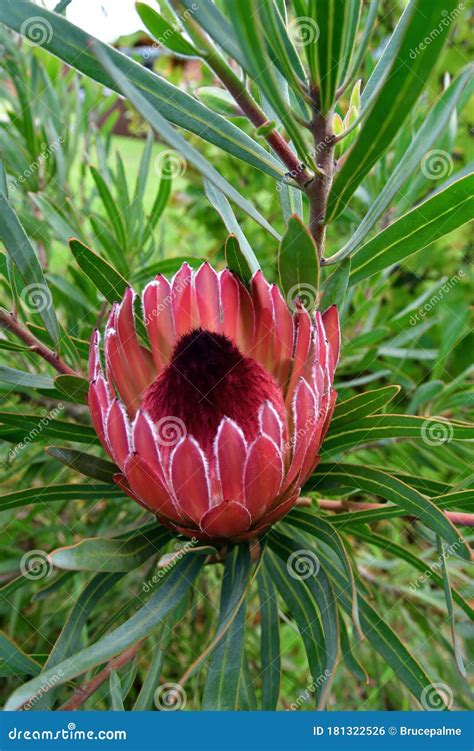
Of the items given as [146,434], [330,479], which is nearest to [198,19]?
[146,434]

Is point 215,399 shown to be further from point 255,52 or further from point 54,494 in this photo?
point 255,52

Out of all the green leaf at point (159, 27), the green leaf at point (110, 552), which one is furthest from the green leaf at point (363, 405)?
the green leaf at point (159, 27)

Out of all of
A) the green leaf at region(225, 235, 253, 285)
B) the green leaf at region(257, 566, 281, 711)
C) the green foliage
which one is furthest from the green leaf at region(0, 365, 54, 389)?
the green leaf at region(257, 566, 281, 711)

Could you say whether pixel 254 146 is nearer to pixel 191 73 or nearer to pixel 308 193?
pixel 308 193

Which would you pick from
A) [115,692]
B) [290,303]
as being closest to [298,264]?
[290,303]

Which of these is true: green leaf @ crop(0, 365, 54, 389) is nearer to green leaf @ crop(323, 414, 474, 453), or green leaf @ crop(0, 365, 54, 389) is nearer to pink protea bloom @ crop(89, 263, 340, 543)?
pink protea bloom @ crop(89, 263, 340, 543)

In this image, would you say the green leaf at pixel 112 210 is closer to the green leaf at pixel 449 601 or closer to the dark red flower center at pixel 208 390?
the dark red flower center at pixel 208 390
